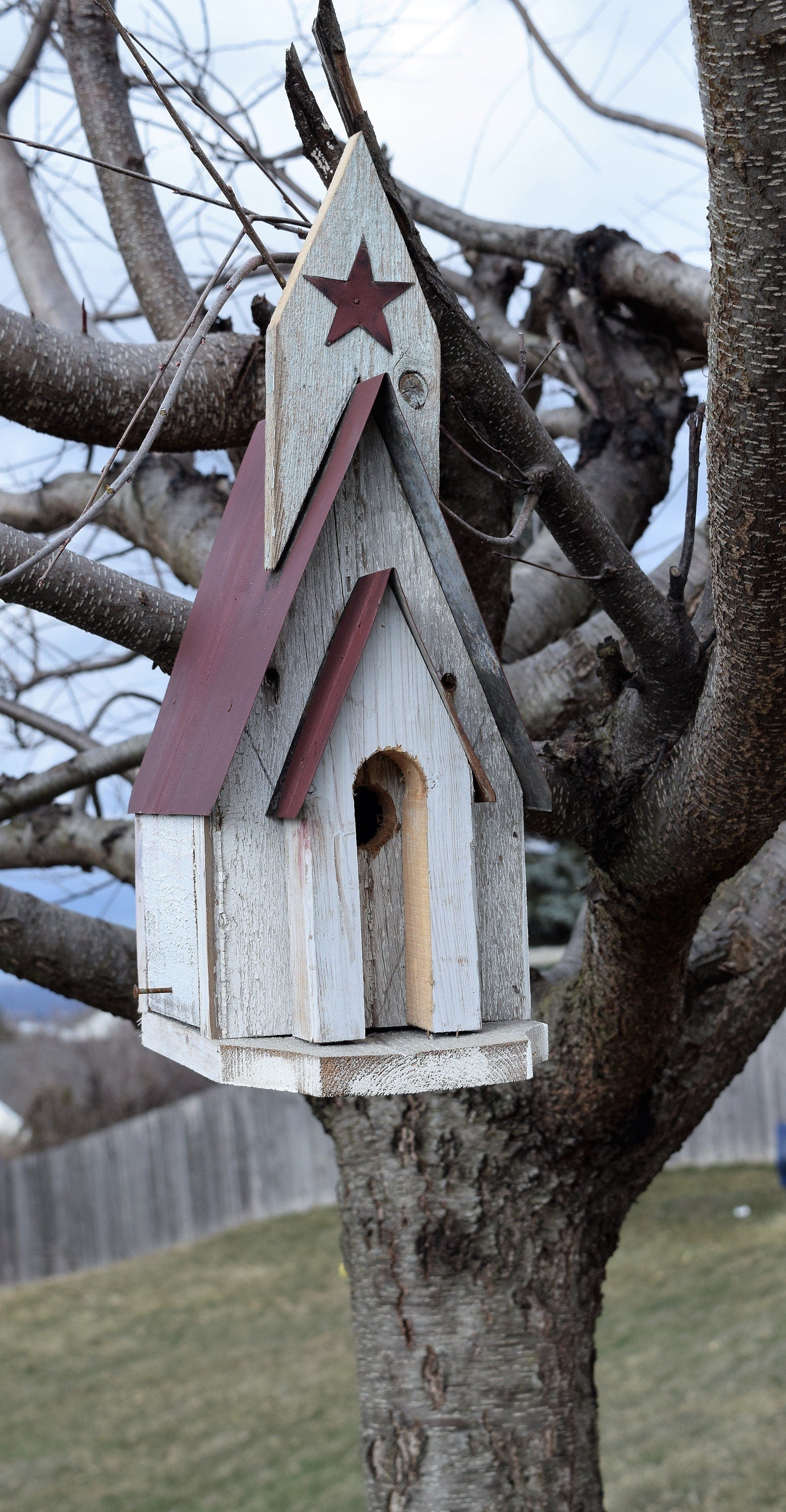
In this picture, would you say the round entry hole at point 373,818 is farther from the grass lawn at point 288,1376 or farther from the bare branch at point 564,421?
the grass lawn at point 288,1376

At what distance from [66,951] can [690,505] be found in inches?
70.3

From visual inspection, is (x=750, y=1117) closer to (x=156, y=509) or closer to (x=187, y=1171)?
(x=187, y=1171)

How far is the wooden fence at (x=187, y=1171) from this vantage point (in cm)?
1045

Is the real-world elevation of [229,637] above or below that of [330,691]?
above

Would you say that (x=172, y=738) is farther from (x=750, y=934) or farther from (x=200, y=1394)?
(x=200, y=1394)

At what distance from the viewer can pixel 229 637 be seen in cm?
171

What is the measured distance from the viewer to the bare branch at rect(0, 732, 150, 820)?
2930 mm

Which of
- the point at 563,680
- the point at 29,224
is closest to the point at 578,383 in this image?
the point at 563,680

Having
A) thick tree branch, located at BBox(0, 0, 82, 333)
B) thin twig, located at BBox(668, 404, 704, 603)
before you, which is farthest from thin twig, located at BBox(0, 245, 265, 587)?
thick tree branch, located at BBox(0, 0, 82, 333)

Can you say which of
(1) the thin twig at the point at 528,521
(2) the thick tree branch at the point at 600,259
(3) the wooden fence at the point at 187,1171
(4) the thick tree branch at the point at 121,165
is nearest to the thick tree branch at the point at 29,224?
(4) the thick tree branch at the point at 121,165

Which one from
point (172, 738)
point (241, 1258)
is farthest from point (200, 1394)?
point (172, 738)

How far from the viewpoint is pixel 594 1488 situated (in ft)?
9.37

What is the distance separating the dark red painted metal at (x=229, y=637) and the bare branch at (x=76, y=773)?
992 mm

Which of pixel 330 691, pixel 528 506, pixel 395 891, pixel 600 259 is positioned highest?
pixel 600 259
